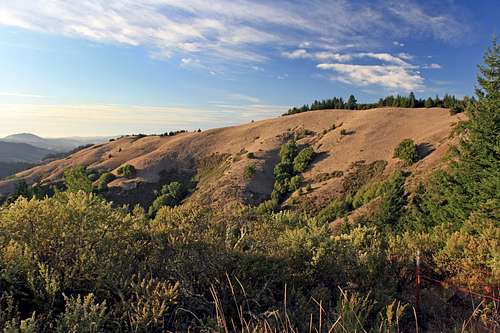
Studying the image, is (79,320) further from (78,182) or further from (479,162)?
(78,182)

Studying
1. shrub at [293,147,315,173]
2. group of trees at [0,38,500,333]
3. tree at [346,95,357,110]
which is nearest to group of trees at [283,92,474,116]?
tree at [346,95,357,110]

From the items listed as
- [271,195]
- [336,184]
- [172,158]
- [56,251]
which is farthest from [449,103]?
[56,251]

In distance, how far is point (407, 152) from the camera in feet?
156

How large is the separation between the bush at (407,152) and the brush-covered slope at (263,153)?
133cm

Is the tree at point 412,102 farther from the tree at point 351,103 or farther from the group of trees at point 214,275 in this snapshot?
the group of trees at point 214,275

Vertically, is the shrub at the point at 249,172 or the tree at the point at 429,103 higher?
the tree at the point at 429,103

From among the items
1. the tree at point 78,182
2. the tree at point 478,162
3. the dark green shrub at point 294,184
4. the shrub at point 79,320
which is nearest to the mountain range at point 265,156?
the dark green shrub at point 294,184

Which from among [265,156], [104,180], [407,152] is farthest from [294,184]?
[104,180]

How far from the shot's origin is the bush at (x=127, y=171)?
2518 inches

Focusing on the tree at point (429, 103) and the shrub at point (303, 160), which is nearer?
the shrub at point (303, 160)

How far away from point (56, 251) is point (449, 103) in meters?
87.1

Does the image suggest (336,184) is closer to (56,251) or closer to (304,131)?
(304,131)

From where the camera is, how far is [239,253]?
6.67 m

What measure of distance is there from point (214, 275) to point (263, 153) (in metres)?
59.4
